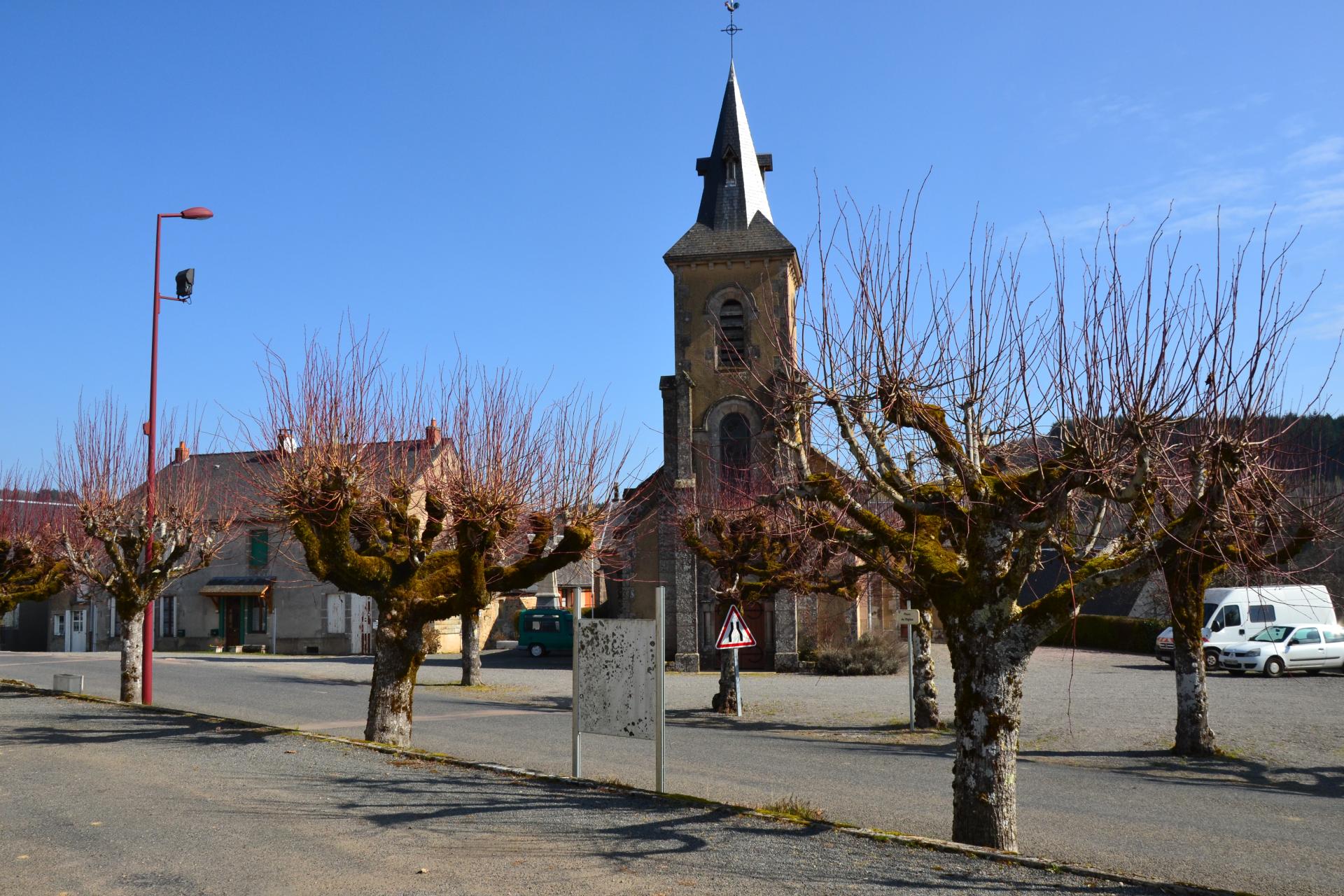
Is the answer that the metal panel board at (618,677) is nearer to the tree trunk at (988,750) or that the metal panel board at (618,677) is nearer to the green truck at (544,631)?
the tree trunk at (988,750)

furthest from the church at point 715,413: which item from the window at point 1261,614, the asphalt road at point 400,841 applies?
the asphalt road at point 400,841

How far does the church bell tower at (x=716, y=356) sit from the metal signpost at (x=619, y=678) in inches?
809

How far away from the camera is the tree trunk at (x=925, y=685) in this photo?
61.4ft

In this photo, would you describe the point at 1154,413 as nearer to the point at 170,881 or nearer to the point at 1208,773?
the point at 170,881

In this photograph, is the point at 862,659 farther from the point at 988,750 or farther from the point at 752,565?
the point at 988,750

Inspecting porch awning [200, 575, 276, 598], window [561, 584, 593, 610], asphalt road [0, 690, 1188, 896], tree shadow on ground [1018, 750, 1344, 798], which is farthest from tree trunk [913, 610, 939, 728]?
window [561, 584, 593, 610]

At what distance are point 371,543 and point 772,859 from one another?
27.9 feet

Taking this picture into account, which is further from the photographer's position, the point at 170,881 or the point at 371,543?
the point at 371,543

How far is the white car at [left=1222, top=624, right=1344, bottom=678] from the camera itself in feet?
95.3

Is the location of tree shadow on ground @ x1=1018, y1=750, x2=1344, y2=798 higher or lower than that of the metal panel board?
lower

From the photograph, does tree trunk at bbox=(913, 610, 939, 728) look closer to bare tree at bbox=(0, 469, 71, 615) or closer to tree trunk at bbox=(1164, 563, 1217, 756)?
tree trunk at bbox=(1164, 563, 1217, 756)

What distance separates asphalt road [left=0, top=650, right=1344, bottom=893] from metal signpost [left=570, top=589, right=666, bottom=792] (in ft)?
5.41

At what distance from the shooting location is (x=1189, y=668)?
15.5 m

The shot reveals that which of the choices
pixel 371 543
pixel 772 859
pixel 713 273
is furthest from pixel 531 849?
pixel 713 273
